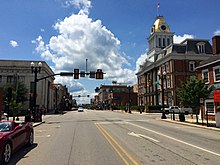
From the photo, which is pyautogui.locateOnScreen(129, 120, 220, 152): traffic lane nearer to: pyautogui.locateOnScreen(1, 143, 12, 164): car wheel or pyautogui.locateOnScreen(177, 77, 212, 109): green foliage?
pyautogui.locateOnScreen(177, 77, 212, 109): green foliage

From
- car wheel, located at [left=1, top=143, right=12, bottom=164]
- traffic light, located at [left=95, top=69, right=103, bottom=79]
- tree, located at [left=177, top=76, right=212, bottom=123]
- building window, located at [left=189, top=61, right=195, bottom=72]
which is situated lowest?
car wheel, located at [left=1, top=143, right=12, bottom=164]

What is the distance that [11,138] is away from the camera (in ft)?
26.6

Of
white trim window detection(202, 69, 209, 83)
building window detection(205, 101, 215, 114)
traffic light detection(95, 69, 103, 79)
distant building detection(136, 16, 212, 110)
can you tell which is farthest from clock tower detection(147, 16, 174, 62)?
traffic light detection(95, 69, 103, 79)

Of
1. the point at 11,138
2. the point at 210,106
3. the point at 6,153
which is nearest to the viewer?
the point at 6,153

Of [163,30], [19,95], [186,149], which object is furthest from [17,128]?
[163,30]

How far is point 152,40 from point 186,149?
79.2 m

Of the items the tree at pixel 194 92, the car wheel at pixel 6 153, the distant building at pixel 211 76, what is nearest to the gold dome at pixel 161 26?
the distant building at pixel 211 76

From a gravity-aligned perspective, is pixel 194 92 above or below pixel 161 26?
below

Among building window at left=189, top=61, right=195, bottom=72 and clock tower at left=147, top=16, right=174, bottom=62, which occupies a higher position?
clock tower at left=147, top=16, right=174, bottom=62

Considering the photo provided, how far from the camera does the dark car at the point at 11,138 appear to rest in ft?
24.0

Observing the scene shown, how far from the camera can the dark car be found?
7300 mm

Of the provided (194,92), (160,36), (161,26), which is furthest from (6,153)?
(161,26)

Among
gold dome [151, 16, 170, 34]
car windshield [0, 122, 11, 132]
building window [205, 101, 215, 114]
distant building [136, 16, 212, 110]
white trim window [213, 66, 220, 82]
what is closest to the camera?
car windshield [0, 122, 11, 132]

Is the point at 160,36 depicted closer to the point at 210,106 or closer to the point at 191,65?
the point at 191,65
